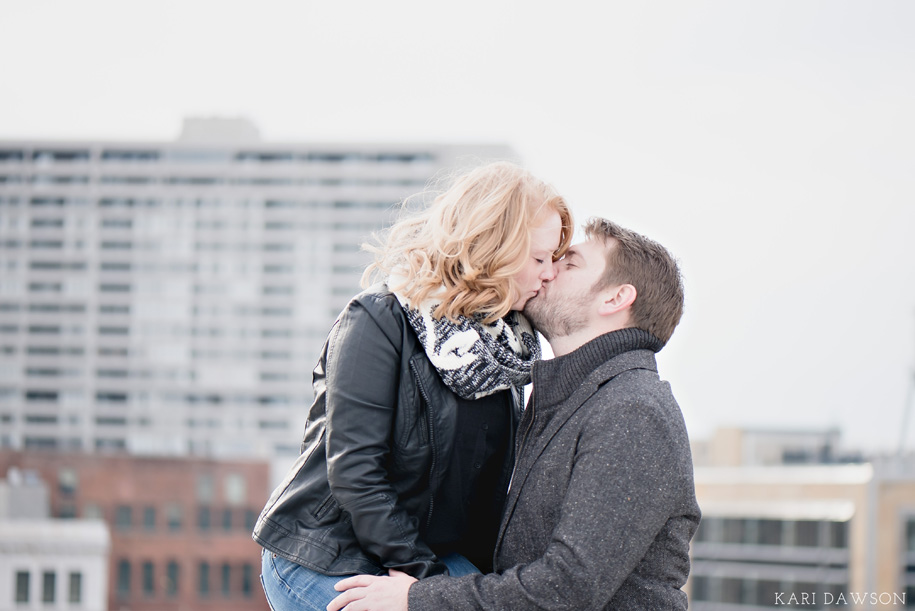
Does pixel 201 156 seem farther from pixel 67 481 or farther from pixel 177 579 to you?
pixel 177 579

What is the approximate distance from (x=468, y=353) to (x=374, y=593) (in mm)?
582

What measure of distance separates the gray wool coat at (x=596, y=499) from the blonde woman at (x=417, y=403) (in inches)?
4.8

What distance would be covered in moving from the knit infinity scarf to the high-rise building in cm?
5870

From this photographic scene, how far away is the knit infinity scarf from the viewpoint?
2.13 metres

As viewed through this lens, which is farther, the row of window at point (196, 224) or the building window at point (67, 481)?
the row of window at point (196, 224)

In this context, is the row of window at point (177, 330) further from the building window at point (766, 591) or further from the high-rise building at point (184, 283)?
the building window at point (766, 591)

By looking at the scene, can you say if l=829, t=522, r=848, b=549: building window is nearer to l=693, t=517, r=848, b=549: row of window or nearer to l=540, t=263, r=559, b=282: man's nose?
l=693, t=517, r=848, b=549: row of window

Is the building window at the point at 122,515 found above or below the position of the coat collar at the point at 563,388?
below

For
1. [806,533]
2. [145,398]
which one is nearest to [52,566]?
[806,533]

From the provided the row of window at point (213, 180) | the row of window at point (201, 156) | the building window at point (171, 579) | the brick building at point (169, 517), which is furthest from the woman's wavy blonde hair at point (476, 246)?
the row of window at point (201, 156)

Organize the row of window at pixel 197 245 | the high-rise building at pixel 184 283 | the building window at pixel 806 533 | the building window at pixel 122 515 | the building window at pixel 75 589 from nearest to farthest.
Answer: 1. the building window at pixel 806 533
2. the building window at pixel 75 589
3. the building window at pixel 122 515
4. the high-rise building at pixel 184 283
5. the row of window at pixel 197 245

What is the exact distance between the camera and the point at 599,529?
1.91m

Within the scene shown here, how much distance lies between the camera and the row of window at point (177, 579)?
32.8 metres

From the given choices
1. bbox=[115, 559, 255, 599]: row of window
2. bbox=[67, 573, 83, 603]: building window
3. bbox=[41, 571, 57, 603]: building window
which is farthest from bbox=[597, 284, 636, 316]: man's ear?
bbox=[115, 559, 255, 599]: row of window
